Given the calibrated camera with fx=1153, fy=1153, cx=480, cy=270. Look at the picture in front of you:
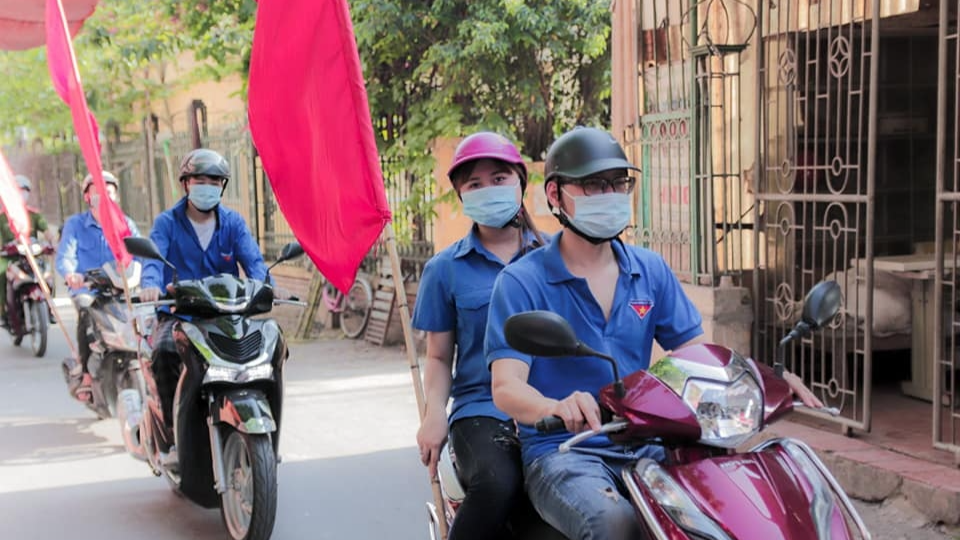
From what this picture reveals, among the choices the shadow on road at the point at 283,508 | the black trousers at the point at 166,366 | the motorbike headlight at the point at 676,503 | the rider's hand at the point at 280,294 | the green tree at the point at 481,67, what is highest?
the green tree at the point at 481,67

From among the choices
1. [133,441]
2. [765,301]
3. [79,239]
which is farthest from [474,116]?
[133,441]

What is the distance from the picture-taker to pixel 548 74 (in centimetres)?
1193

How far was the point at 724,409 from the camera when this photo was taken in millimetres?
2750

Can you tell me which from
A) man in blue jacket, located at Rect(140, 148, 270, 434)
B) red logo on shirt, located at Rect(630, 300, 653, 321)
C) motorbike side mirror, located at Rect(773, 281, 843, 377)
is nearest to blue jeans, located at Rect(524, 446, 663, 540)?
red logo on shirt, located at Rect(630, 300, 653, 321)

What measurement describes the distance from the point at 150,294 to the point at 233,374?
2.43ft

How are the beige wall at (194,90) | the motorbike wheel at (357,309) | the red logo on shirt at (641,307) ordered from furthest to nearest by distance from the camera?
the beige wall at (194,90) < the motorbike wheel at (357,309) < the red logo on shirt at (641,307)

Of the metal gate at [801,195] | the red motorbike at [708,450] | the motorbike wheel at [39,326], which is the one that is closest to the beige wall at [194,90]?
the motorbike wheel at [39,326]

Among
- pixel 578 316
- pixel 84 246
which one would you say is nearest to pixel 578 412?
pixel 578 316

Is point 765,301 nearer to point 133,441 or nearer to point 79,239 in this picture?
point 133,441

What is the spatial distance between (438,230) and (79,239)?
14.1 feet

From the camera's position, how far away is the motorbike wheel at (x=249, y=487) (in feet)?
17.6

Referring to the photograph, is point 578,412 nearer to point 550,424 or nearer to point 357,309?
point 550,424

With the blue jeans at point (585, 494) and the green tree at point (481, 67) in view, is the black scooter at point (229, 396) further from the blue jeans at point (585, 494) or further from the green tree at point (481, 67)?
the green tree at point (481, 67)

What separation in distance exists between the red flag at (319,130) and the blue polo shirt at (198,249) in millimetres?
1956
